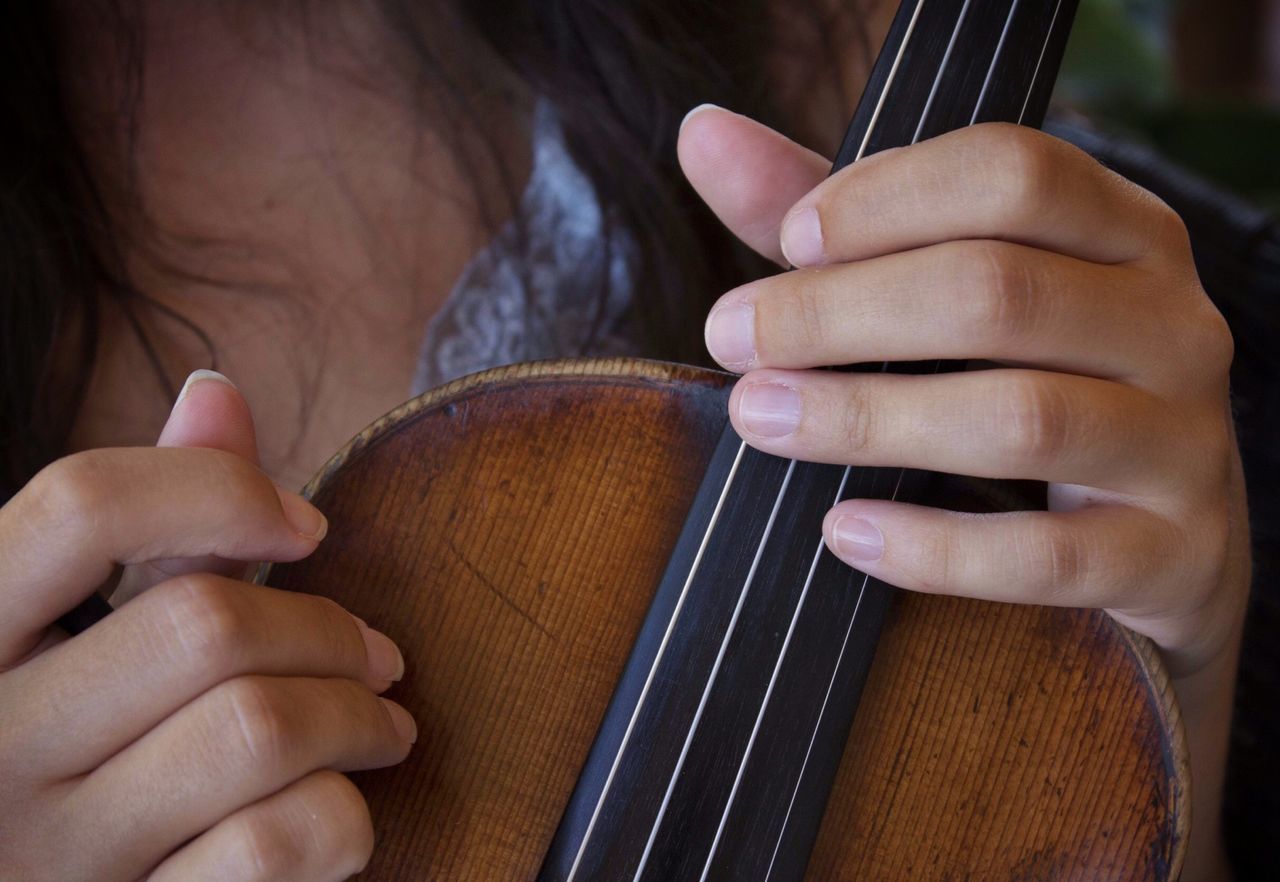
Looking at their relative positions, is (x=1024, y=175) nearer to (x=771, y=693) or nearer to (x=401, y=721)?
(x=771, y=693)

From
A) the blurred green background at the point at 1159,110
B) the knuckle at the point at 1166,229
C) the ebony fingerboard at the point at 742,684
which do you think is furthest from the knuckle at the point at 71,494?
the blurred green background at the point at 1159,110

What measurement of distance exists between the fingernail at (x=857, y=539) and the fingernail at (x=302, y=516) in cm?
23

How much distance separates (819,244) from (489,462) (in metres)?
0.18

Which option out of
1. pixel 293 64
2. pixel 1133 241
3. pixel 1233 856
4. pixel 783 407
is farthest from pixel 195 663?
pixel 1233 856

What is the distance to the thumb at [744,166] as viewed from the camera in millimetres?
495

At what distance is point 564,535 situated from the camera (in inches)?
18.4

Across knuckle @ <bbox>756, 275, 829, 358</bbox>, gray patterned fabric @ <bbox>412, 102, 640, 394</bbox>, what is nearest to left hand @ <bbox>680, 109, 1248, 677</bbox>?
knuckle @ <bbox>756, 275, 829, 358</bbox>

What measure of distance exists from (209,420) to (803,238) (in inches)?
10.7

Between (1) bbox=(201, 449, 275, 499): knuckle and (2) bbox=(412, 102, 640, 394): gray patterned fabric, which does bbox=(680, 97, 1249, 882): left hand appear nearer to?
(1) bbox=(201, 449, 275, 499): knuckle

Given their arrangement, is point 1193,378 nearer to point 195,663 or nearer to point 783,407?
point 783,407

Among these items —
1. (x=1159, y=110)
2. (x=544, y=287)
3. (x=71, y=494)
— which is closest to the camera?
(x=71, y=494)

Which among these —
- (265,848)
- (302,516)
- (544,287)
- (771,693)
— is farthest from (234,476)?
(544,287)

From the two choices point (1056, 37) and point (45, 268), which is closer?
point (1056, 37)

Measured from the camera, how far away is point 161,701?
39cm
